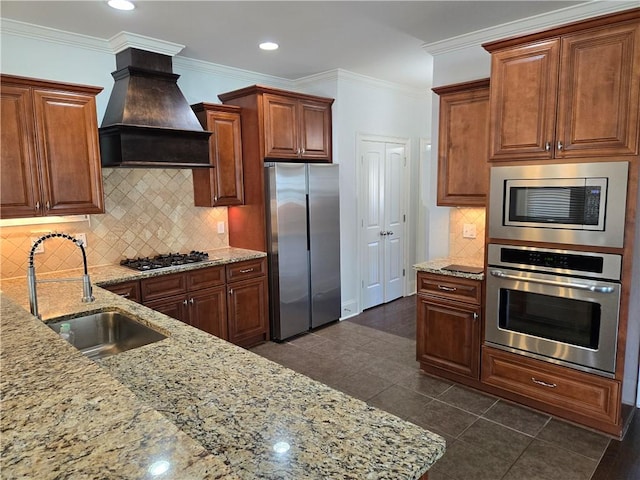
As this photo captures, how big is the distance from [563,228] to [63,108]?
3529 mm

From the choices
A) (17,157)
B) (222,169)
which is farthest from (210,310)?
(17,157)

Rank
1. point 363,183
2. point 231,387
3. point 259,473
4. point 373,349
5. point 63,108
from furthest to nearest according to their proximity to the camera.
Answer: point 363,183
point 373,349
point 63,108
point 231,387
point 259,473

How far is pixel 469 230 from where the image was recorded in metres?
3.70

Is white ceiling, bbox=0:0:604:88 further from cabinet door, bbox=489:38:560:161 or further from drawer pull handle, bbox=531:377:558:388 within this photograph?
drawer pull handle, bbox=531:377:558:388

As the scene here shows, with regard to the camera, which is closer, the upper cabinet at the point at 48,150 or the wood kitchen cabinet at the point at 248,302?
the upper cabinet at the point at 48,150

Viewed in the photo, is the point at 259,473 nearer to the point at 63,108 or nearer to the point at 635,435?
the point at 635,435

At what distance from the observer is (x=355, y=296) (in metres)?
5.19

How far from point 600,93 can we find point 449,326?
6.05 ft

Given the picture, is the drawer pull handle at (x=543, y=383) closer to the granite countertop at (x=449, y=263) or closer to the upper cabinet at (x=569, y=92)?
the granite countertop at (x=449, y=263)

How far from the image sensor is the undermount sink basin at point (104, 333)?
2188 millimetres

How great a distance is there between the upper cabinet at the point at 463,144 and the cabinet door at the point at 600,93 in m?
0.66

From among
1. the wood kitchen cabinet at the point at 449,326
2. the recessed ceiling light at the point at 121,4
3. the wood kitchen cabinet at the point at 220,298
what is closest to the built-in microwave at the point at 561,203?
the wood kitchen cabinet at the point at 449,326

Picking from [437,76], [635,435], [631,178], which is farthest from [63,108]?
[635,435]

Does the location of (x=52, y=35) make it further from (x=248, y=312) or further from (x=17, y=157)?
(x=248, y=312)
